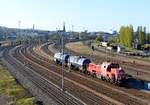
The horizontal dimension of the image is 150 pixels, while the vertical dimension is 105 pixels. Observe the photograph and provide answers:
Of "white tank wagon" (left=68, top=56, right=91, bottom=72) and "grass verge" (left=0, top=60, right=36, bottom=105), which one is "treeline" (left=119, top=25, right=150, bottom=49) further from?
"grass verge" (left=0, top=60, right=36, bottom=105)

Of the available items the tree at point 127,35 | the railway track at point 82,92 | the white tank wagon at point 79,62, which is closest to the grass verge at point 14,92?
the railway track at point 82,92

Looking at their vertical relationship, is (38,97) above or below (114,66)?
below

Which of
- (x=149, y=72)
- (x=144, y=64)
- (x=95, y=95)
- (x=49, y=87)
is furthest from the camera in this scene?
(x=144, y=64)

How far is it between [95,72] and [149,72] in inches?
447

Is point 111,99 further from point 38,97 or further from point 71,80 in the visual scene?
point 71,80

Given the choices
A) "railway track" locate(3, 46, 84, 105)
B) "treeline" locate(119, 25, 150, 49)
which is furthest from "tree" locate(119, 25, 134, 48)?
"railway track" locate(3, 46, 84, 105)

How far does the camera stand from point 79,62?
227ft

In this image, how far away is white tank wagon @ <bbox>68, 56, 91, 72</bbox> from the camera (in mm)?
67688

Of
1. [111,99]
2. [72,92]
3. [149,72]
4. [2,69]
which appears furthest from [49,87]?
[2,69]

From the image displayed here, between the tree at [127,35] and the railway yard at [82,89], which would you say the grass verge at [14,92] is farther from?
the tree at [127,35]

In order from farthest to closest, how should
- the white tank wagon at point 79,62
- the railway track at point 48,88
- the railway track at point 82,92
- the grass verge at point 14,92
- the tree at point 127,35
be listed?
the tree at point 127,35, the white tank wagon at point 79,62, the grass verge at point 14,92, the railway track at point 48,88, the railway track at point 82,92

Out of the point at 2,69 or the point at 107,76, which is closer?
the point at 107,76

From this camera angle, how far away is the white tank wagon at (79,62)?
6769 centimetres

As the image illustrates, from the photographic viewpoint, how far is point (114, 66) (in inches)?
2188
